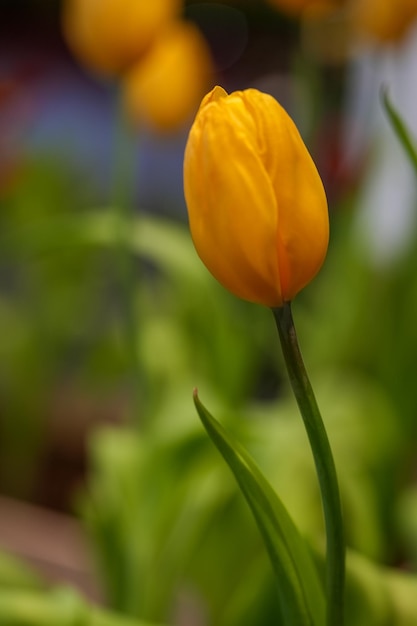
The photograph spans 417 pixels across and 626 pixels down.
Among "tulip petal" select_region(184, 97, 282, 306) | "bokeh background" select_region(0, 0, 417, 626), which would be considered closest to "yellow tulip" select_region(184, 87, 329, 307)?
"tulip petal" select_region(184, 97, 282, 306)

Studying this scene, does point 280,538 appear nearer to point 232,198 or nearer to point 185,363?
point 232,198

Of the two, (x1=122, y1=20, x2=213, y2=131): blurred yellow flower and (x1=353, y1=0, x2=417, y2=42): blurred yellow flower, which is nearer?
(x1=353, y1=0, x2=417, y2=42): blurred yellow flower

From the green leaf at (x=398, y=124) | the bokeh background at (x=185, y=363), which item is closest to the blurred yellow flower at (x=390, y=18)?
the bokeh background at (x=185, y=363)

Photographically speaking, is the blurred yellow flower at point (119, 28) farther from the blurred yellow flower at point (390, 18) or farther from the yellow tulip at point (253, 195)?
the yellow tulip at point (253, 195)

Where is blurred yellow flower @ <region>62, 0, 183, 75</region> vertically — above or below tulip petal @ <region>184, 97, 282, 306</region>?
below

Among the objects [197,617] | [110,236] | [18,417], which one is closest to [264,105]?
[110,236]

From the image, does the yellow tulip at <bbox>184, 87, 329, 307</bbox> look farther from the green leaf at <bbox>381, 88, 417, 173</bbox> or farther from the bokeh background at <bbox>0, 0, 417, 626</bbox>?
the bokeh background at <bbox>0, 0, 417, 626</bbox>
